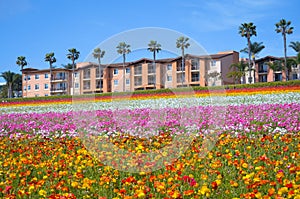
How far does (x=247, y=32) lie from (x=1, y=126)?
47506 millimetres

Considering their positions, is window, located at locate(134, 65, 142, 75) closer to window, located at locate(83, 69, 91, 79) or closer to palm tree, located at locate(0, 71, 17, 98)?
window, located at locate(83, 69, 91, 79)

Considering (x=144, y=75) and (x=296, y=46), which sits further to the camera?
(x=296, y=46)

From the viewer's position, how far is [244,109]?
39.5 feet

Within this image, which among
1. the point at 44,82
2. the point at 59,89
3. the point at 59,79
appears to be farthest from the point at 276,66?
the point at 44,82

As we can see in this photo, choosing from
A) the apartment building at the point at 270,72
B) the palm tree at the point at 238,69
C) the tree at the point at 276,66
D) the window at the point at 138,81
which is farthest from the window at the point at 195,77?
the apartment building at the point at 270,72

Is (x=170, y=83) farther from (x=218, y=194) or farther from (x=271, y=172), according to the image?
(x=218, y=194)

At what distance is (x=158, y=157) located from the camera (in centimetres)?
542

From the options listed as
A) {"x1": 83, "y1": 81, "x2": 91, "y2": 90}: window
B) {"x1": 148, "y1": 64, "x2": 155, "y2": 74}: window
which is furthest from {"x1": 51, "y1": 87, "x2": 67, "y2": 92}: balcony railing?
{"x1": 83, "y1": 81, "x2": 91, "y2": 90}: window

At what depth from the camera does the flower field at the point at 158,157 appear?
3.96m

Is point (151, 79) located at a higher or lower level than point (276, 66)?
lower

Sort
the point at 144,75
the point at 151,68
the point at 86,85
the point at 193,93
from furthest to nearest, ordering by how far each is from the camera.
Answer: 1. the point at 193,93
2. the point at 144,75
3. the point at 151,68
4. the point at 86,85

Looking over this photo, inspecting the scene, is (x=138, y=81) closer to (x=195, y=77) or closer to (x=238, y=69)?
(x=195, y=77)

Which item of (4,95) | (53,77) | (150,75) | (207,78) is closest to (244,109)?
(207,78)

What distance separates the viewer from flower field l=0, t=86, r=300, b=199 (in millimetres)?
3965
